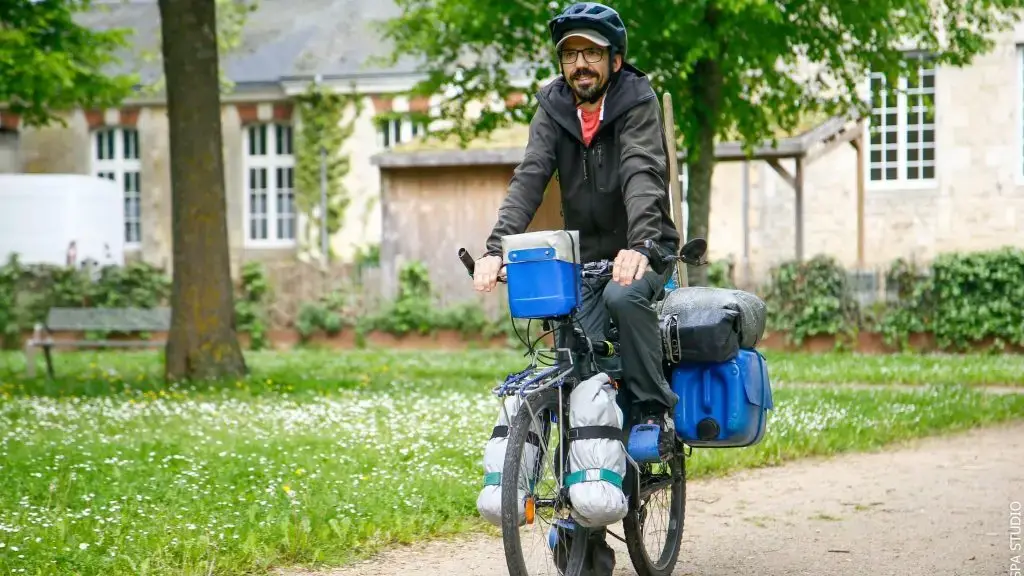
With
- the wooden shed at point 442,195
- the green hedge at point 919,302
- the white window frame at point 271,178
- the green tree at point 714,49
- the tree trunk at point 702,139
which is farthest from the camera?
the white window frame at point 271,178

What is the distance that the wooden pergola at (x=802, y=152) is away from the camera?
75.8 ft

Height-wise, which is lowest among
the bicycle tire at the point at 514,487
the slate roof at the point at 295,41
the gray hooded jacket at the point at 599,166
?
the bicycle tire at the point at 514,487

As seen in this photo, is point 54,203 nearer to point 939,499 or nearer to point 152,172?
point 152,172

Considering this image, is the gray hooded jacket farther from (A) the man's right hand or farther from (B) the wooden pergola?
(B) the wooden pergola

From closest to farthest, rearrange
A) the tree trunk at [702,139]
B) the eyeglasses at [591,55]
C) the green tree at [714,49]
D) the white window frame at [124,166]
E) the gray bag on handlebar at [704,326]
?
the eyeglasses at [591,55] → the gray bag on handlebar at [704,326] → the green tree at [714,49] → the tree trunk at [702,139] → the white window frame at [124,166]

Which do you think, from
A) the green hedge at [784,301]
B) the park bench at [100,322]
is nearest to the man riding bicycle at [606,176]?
the park bench at [100,322]

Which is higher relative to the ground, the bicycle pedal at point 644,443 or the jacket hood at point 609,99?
the jacket hood at point 609,99

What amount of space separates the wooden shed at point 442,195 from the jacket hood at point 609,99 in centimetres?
2001

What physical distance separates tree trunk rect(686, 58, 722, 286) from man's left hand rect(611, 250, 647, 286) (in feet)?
36.2

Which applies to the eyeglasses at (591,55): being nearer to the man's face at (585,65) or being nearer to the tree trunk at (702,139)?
the man's face at (585,65)

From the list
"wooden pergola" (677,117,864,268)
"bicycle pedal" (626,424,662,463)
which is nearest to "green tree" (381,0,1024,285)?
"wooden pergola" (677,117,864,268)

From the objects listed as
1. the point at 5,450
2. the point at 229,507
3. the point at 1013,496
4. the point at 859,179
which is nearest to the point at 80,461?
the point at 5,450

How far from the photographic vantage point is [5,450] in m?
9.17

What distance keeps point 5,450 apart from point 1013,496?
642 cm
